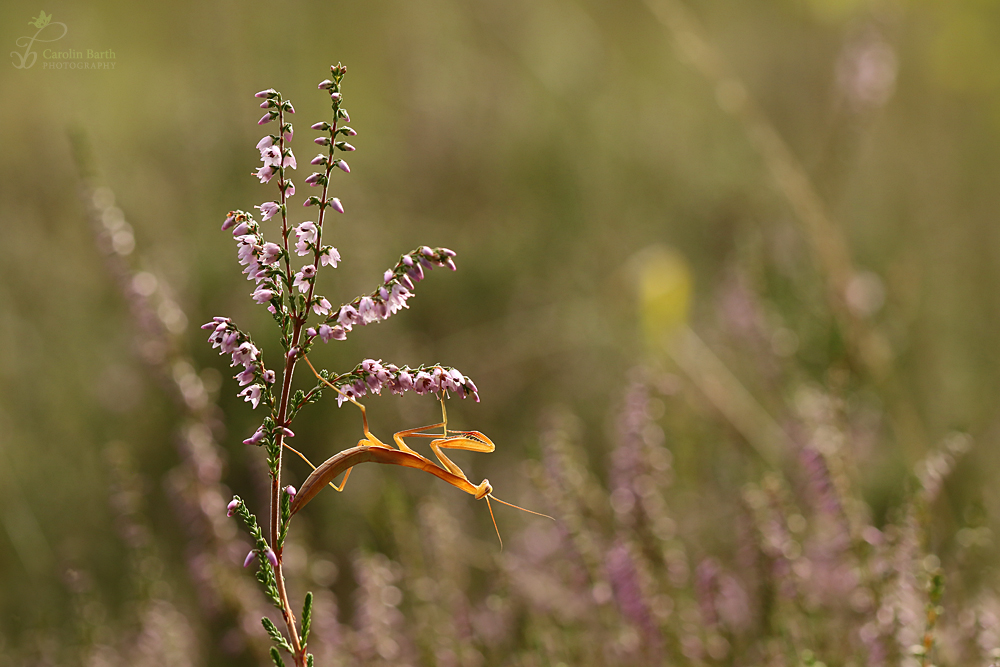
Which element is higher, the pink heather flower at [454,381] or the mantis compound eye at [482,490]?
the pink heather flower at [454,381]

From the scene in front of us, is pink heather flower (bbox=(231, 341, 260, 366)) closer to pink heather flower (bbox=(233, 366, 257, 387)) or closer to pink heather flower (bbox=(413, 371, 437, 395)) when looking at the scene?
pink heather flower (bbox=(233, 366, 257, 387))

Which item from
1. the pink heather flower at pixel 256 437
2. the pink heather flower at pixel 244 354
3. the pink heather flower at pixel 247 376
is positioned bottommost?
the pink heather flower at pixel 256 437

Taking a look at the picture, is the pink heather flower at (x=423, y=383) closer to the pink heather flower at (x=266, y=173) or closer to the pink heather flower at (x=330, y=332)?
the pink heather flower at (x=330, y=332)

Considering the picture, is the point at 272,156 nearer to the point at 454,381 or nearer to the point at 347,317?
the point at 347,317
